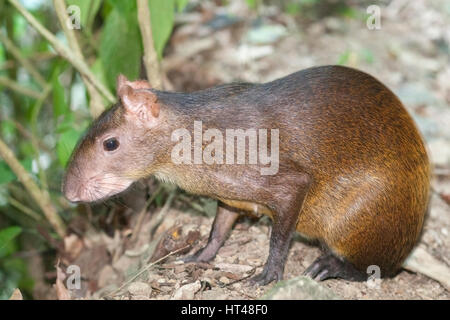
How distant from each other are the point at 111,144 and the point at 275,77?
10.0ft

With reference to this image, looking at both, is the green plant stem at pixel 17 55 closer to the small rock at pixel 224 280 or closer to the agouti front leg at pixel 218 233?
the agouti front leg at pixel 218 233

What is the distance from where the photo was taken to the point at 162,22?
4.39 meters

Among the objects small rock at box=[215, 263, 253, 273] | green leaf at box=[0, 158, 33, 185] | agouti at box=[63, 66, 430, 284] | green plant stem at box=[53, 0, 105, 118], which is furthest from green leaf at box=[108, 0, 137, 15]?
small rock at box=[215, 263, 253, 273]

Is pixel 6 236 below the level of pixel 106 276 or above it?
above

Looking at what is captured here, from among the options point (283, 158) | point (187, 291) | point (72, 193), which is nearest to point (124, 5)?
point (72, 193)

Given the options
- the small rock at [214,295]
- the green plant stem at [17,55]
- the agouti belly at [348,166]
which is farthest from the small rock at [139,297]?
the green plant stem at [17,55]

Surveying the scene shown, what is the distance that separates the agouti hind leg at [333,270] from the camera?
3.84 meters

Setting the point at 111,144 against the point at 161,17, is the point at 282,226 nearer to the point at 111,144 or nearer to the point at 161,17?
the point at 111,144

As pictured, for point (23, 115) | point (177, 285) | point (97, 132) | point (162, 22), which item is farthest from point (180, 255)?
point (23, 115)

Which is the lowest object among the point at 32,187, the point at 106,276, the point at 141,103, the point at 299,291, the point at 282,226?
the point at 106,276

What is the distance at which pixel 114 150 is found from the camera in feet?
11.8
